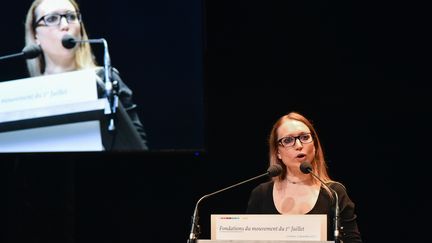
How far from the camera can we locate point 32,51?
4281mm

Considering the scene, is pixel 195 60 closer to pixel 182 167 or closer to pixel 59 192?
pixel 182 167

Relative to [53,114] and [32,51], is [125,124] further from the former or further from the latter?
[32,51]

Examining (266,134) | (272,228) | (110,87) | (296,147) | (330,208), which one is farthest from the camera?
(266,134)

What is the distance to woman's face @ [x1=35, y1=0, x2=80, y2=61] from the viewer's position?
423cm

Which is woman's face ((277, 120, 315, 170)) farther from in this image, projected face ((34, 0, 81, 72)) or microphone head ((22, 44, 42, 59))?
microphone head ((22, 44, 42, 59))

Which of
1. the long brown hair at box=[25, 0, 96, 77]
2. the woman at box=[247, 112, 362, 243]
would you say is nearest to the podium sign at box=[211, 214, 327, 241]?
the woman at box=[247, 112, 362, 243]

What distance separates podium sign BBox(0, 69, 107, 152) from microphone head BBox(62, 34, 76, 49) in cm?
17

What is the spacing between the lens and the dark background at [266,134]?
432cm

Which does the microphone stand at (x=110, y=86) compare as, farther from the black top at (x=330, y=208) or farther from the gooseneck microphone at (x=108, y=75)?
the black top at (x=330, y=208)

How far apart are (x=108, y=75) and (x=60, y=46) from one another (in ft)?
1.17

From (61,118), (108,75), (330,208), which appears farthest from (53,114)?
(330,208)

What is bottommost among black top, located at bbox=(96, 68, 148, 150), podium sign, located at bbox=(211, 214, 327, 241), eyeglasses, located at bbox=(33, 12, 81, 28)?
podium sign, located at bbox=(211, 214, 327, 241)

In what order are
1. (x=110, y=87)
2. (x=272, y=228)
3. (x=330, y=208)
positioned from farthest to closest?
(x=110, y=87) < (x=330, y=208) < (x=272, y=228)

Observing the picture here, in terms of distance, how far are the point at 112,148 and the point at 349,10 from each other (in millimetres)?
1807
